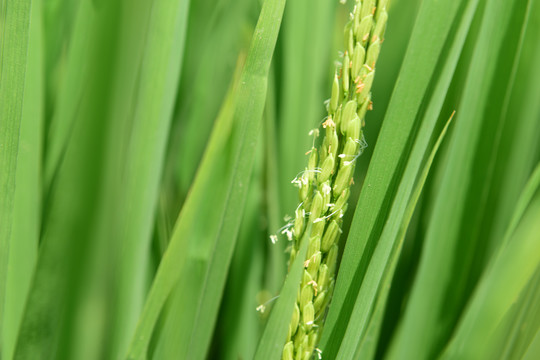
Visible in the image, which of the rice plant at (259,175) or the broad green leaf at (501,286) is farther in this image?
the broad green leaf at (501,286)

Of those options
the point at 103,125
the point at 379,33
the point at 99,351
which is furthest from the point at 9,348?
the point at 379,33

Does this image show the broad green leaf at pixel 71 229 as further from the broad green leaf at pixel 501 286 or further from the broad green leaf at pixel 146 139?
the broad green leaf at pixel 501 286

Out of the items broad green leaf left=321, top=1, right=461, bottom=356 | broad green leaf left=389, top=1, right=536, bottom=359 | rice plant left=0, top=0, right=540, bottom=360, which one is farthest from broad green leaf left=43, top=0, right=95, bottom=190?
broad green leaf left=389, top=1, right=536, bottom=359

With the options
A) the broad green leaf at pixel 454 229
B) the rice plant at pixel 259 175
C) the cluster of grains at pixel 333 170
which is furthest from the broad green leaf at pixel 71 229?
the broad green leaf at pixel 454 229

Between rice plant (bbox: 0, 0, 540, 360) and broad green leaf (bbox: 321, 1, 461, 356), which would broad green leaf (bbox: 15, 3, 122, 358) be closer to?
rice plant (bbox: 0, 0, 540, 360)

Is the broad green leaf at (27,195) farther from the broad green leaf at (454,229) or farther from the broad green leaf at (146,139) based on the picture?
the broad green leaf at (454,229)

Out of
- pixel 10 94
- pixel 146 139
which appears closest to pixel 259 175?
pixel 146 139

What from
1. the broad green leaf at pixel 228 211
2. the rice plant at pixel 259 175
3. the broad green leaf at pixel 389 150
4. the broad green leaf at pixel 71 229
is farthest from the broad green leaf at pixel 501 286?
the broad green leaf at pixel 71 229
